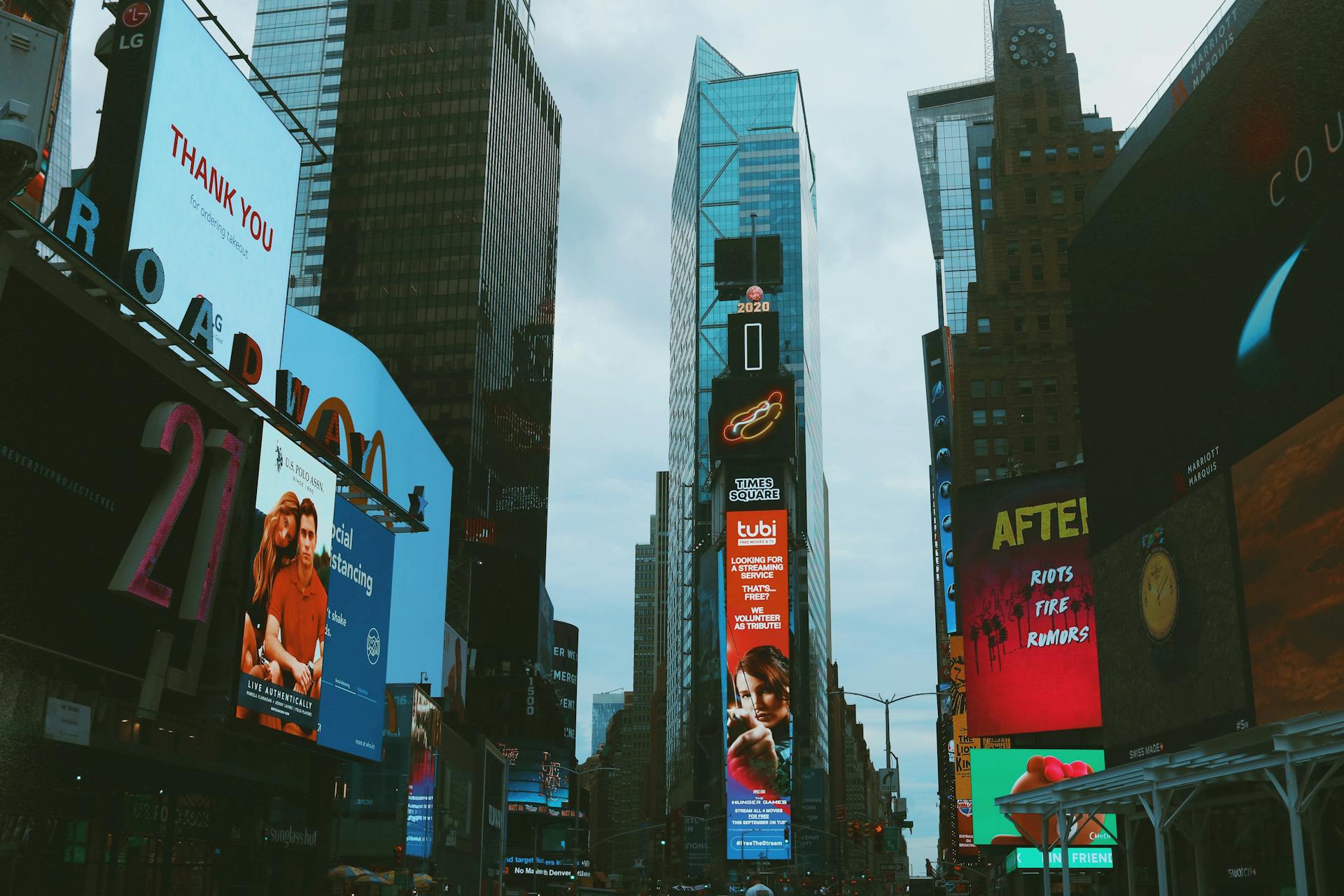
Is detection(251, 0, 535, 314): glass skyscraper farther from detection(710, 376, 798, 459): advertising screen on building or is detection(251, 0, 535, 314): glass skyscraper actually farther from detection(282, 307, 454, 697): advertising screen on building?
detection(282, 307, 454, 697): advertising screen on building

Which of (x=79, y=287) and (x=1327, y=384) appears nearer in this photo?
(x=1327, y=384)

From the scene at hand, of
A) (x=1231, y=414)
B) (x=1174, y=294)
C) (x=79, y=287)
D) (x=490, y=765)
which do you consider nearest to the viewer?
(x=79, y=287)

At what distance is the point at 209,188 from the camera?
32562 mm

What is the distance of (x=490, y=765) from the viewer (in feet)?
280

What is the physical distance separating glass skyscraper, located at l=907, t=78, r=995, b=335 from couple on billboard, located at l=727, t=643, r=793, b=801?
156ft

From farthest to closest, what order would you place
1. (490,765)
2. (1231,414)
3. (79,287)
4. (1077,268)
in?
(490,765) < (1077,268) < (1231,414) < (79,287)

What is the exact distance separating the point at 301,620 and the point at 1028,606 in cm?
3558

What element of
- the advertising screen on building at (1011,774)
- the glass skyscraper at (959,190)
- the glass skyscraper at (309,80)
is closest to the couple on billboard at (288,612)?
the advertising screen on building at (1011,774)

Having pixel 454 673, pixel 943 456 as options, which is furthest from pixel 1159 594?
pixel 943 456

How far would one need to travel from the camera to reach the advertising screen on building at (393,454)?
50406 millimetres

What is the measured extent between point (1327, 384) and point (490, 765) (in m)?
70.0

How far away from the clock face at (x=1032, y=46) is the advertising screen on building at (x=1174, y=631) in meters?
102

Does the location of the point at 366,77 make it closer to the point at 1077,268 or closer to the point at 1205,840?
the point at 1077,268

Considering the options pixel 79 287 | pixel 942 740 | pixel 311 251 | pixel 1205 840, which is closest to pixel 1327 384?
pixel 1205 840
